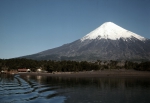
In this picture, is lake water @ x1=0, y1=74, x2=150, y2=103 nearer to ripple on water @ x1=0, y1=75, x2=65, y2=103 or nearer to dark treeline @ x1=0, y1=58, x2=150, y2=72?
ripple on water @ x1=0, y1=75, x2=65, y2=103

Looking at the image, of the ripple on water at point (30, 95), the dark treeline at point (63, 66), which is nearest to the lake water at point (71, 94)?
the ripple on water at point (30, 95)

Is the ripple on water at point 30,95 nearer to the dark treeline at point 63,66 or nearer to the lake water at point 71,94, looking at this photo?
the lake water at point 71,94

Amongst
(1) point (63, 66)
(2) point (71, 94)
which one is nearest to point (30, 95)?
(2) point (71, 94)

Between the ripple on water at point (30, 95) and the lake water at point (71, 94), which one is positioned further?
the lake water at point (71, 94)

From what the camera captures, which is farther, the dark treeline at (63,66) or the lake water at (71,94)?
the dark treeline at (63,66)

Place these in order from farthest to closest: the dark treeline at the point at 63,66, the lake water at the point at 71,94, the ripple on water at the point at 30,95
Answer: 1. the dark treeline at the point at 63,66
2. the lake water at the point at 71,94
3. the ripple on water at the point at 30,95

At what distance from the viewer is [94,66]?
4247 inches

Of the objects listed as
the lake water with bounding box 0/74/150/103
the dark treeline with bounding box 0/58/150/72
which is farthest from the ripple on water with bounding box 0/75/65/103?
the dark treeline with bounding box 0/58/150/72

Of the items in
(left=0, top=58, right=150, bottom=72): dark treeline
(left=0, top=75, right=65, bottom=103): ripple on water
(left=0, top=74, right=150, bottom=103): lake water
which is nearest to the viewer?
(left=0, top=75, right=65, bottom=103): ripple on water

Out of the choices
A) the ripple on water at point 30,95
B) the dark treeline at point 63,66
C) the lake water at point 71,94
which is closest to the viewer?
the ripple on water at point 30,95

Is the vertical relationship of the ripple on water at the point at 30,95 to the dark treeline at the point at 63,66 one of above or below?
below

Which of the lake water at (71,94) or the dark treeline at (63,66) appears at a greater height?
the dark treeline at (63,66)

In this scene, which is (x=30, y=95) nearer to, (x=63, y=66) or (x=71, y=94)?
(x=71, y=94)

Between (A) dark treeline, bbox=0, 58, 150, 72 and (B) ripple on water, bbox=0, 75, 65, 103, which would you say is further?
(A) dark treeline, bbox=0, 58, 150, 72
